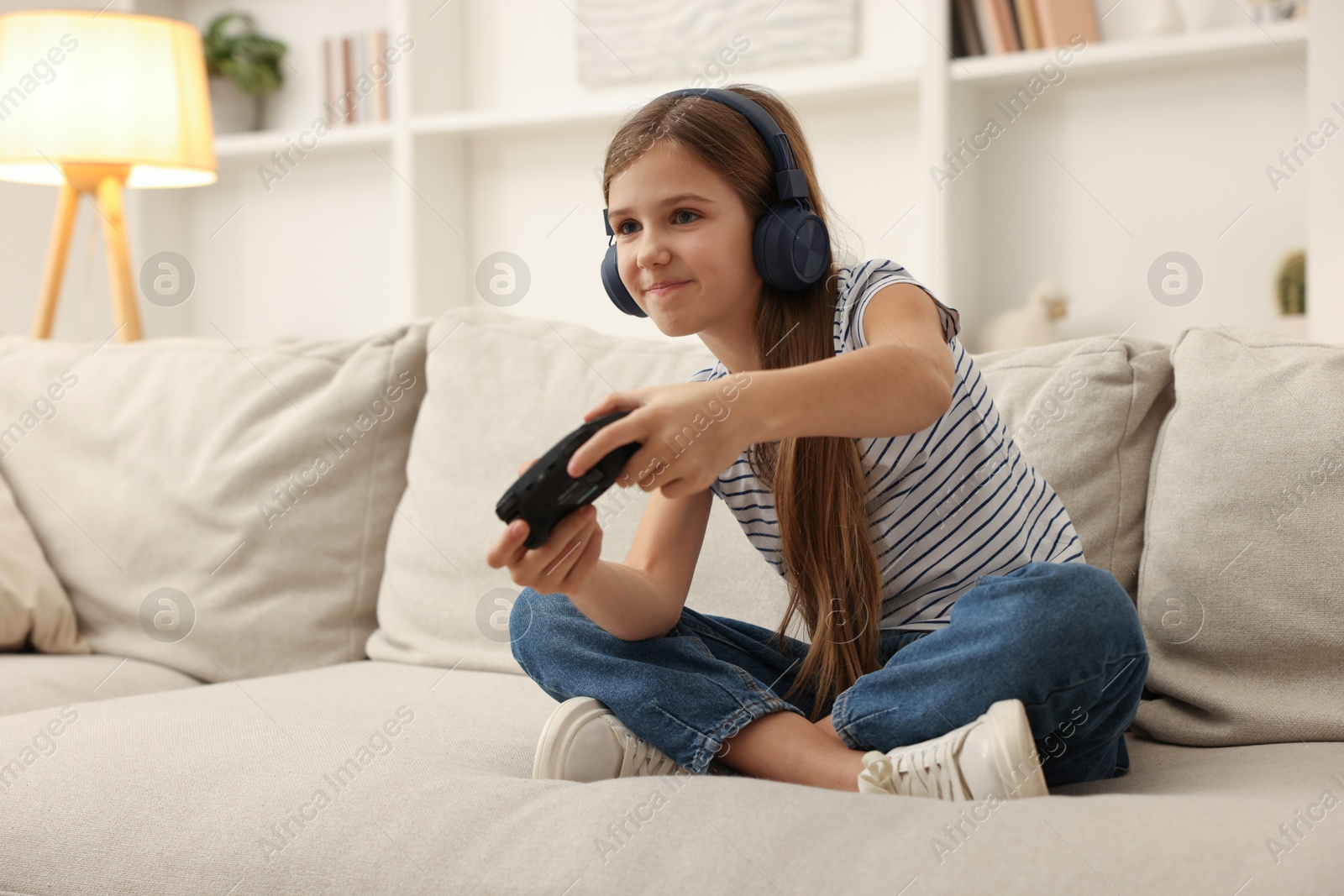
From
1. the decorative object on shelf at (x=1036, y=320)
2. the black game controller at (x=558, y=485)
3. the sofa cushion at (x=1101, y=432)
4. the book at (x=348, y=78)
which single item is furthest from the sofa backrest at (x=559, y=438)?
the book at (x=348, y=78)

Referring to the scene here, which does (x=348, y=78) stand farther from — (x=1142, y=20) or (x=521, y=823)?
(x=521, y=823)

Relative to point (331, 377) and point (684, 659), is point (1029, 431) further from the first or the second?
point (331, 377)

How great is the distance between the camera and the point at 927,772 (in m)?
0.76

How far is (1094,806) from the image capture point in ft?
2.18

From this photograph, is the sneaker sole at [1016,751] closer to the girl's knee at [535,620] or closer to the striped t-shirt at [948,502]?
the striped t-shirt at [948,502]

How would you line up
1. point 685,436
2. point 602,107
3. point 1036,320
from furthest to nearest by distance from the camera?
1. point 602,107
2. point 1036,320
3. point 685,436

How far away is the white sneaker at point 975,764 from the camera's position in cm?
72

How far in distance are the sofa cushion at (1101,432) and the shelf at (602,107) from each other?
4.01 feet

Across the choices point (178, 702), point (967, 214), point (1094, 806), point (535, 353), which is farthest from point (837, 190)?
point (1094, 806)

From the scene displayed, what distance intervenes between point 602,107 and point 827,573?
1681 mm

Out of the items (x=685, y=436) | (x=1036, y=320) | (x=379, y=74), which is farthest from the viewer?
(x=379, y=74)

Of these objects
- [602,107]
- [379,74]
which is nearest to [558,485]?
[602,107]

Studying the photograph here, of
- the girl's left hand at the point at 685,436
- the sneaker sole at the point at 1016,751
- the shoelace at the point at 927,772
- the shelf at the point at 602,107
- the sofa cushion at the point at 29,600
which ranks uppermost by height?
the shelf at the point at 602,107

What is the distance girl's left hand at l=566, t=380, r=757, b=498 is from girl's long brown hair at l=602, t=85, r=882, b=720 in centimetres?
26
